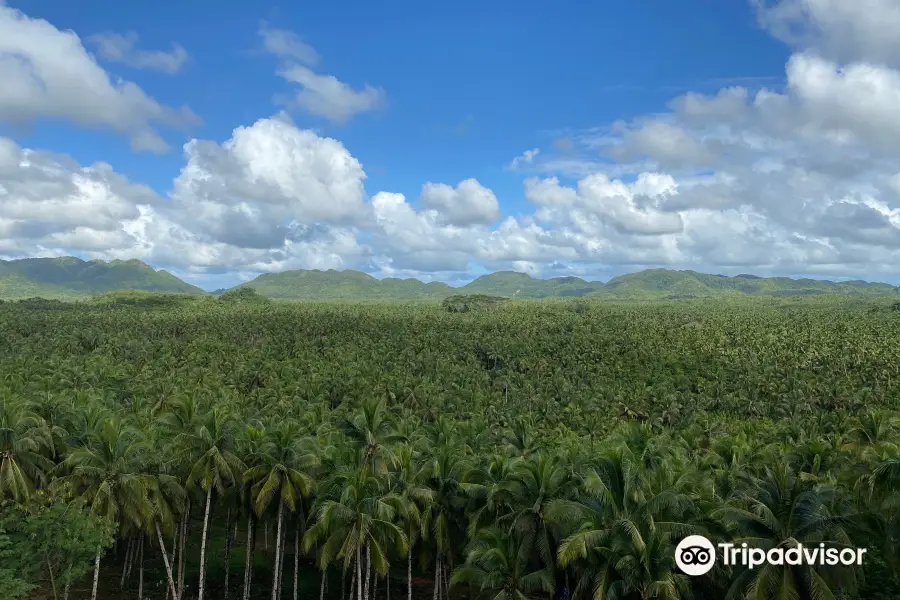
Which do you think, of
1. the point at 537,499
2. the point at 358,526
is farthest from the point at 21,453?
the point at 537,499

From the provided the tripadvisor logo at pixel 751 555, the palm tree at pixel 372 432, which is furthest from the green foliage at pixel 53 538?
the tripadvisor logo at pixel 751 555

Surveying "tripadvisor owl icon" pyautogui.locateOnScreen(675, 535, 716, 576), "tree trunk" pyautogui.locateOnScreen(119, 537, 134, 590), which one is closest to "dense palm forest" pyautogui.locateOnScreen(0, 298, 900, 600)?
"tree trunk" pyautogui.locateOnScreen(119, 537, 134, 590)

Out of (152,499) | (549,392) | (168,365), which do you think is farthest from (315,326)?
(152,499)

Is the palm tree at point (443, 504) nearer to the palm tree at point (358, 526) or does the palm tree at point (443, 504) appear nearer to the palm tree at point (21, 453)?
the palm tree at point (358, 526)

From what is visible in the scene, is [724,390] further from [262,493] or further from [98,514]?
[98,514]

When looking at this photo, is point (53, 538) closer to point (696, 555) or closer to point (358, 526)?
point (358, 526)

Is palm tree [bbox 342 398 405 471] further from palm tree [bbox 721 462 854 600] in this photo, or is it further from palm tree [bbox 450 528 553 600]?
palm tree [bbox 721 462 854 600]
